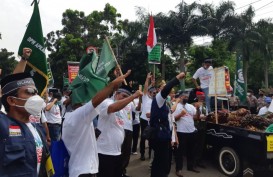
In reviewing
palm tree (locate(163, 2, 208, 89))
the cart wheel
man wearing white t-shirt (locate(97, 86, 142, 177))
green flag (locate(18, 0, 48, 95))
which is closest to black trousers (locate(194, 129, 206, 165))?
the cart wheel

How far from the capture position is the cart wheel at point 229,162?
6598 mm

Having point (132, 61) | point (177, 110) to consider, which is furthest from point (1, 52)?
point (177, 110)

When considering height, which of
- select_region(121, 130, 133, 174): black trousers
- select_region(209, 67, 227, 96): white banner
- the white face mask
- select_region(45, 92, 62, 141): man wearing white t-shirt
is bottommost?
select_region(121, 130, 133, 174): black trousers

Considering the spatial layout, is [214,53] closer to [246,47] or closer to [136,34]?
[246,47]

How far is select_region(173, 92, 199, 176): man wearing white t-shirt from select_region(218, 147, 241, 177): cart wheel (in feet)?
2.25

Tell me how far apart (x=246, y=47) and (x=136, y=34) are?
34.6 feet

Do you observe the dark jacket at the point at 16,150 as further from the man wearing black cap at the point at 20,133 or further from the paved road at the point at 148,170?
the paved road at the point at 148,170

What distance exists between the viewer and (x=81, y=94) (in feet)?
12.4

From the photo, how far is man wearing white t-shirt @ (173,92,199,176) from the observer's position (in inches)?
284

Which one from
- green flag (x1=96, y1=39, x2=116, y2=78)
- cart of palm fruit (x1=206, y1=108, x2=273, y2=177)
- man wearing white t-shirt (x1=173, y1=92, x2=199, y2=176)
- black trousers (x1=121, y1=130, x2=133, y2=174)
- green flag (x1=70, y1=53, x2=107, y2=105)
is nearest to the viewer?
green flag (x1=70, y1=53, x2=107, y2=105)

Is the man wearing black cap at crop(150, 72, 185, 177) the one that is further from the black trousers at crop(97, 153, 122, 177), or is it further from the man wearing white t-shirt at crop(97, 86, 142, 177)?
the black trousers at crop(97, 153, 122, 177)

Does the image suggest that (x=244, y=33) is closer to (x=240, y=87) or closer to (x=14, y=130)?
(x=240, y=87)

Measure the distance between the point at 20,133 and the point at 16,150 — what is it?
15 centimetres

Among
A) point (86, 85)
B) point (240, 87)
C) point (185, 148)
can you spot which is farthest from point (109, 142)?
point (240, 87)
